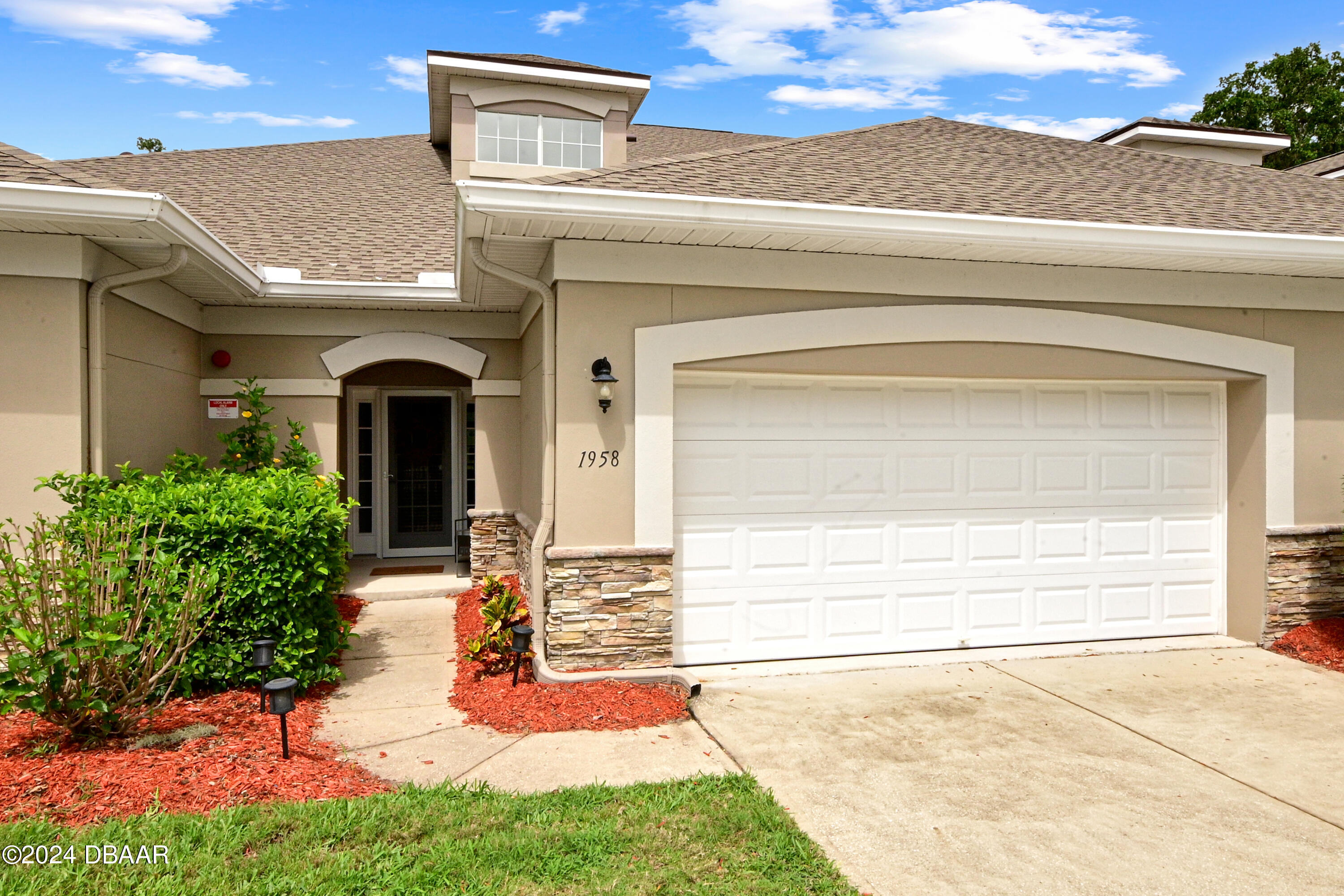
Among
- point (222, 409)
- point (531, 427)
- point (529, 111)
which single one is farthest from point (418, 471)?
point (529, 111)

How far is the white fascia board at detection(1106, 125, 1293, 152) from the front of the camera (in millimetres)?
13984

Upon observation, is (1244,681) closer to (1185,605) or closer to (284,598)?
(1185,605)

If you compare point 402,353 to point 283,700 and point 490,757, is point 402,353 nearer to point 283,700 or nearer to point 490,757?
point 283,700

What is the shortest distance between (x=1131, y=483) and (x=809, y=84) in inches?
800

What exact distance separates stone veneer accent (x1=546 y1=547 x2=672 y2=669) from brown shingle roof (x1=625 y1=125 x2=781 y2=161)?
947cm

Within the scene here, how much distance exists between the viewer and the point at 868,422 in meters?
6.77

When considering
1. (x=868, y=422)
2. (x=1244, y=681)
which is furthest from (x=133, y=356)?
(x=1244, y=681)

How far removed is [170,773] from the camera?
164 inches

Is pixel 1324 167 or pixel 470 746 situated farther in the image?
pixel 1324 167

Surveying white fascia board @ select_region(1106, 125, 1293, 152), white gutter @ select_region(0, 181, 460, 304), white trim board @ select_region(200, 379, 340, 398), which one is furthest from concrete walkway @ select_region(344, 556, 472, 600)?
white fascia board @ select_region(1106, 125, 1293, 152)

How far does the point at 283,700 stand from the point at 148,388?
4.02 meters

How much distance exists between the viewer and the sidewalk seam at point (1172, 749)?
4117 millimetres

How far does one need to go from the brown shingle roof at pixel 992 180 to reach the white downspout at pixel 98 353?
322 centimetres

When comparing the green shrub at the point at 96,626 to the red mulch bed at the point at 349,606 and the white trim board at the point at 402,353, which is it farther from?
the white trim board at the point at 402,353
